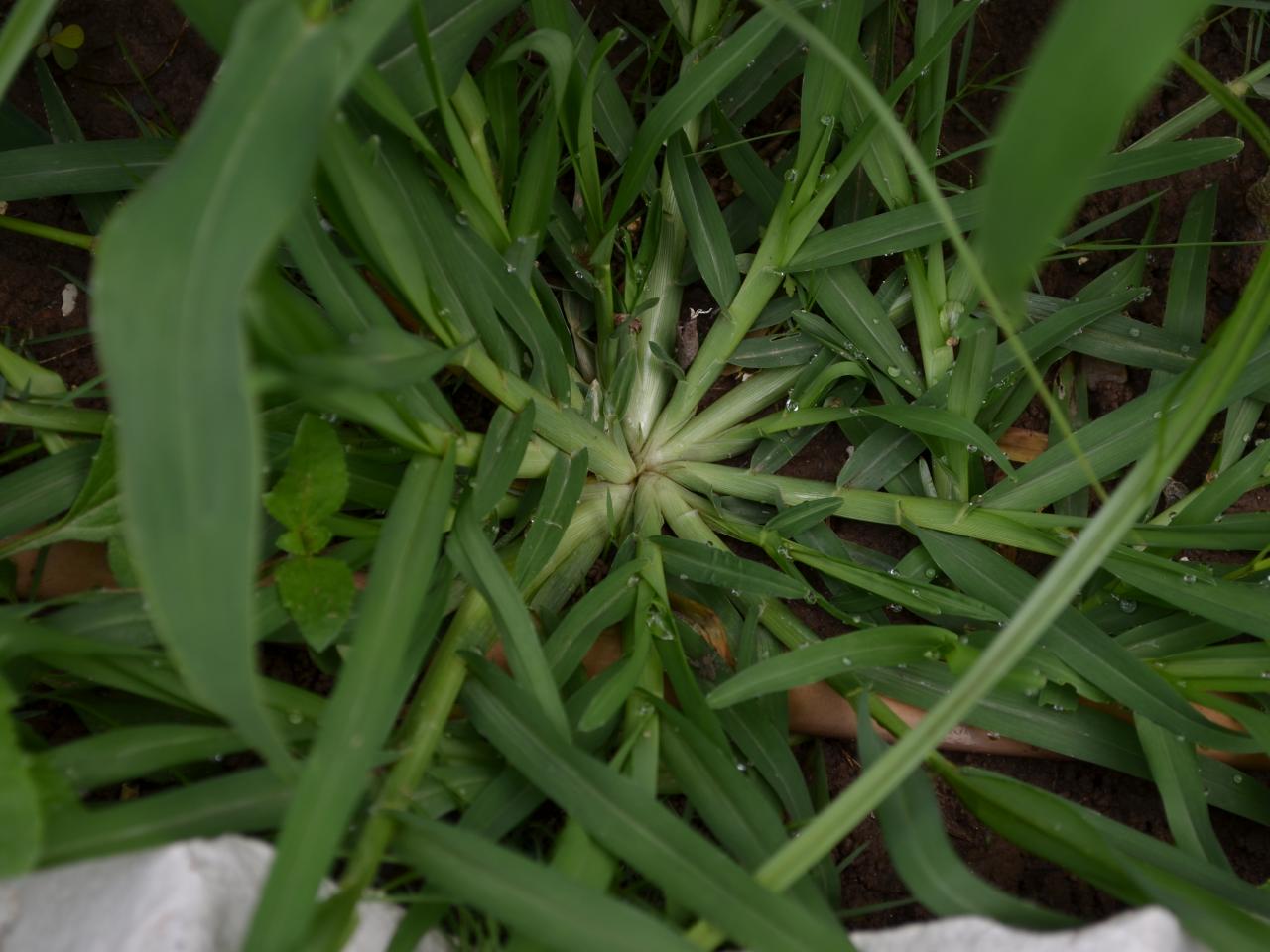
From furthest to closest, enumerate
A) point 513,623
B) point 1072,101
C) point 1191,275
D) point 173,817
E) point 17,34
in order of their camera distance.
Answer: point 1191,275, point 513,623, point 173,817, point 17,34, point 1072,101

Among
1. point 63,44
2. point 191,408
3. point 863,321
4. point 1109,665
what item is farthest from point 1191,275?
point 63,44

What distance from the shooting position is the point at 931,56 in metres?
1.02

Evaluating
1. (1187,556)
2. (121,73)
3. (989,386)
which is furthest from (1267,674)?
(121,73)

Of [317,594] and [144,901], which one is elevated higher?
[317,594]

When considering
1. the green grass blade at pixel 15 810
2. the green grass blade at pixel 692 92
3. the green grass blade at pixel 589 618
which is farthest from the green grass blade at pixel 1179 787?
the green grass blade at pixel 15 810

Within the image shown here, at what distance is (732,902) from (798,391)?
0.62 m

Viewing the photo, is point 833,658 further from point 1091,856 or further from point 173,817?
point 173,817

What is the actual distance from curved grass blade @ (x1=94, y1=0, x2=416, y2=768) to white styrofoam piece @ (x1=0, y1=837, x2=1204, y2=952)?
21 centimetres

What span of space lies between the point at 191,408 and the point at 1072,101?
Result: 430 millimetres

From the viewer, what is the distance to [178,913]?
61 centimetres

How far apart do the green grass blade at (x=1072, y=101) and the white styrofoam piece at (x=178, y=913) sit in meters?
0.50

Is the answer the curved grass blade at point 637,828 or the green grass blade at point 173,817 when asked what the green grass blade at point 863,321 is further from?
the green grass blade at point 173,817

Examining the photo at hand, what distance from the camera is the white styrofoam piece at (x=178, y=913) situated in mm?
614

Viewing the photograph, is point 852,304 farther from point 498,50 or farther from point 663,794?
point 663,794
